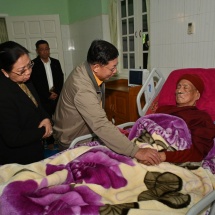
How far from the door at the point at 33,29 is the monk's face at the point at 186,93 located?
156 inches

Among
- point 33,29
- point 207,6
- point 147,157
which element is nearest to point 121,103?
point 207,6

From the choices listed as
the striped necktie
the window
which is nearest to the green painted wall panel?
the window

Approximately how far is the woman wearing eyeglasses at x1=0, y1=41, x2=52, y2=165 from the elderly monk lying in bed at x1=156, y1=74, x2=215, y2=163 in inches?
36.1

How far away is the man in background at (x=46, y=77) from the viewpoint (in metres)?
3.51

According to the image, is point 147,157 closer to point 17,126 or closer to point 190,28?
point 17,126

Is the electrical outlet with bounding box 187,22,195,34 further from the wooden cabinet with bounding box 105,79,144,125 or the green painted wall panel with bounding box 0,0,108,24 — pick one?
the green painted wall panel with bounding box 0,0,108,24

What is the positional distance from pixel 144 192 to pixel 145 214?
21cm

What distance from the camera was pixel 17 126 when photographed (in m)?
1.44

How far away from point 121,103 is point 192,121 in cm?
201

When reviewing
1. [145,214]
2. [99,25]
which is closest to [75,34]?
[99,25]

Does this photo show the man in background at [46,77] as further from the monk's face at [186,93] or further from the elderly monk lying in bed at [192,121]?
the monk's face at [186,93]

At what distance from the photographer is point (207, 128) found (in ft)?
5.32

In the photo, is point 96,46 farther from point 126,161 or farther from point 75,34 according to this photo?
point 75,34

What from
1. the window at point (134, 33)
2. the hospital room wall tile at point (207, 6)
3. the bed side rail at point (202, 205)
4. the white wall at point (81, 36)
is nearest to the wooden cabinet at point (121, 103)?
the window at point (134, 33)
